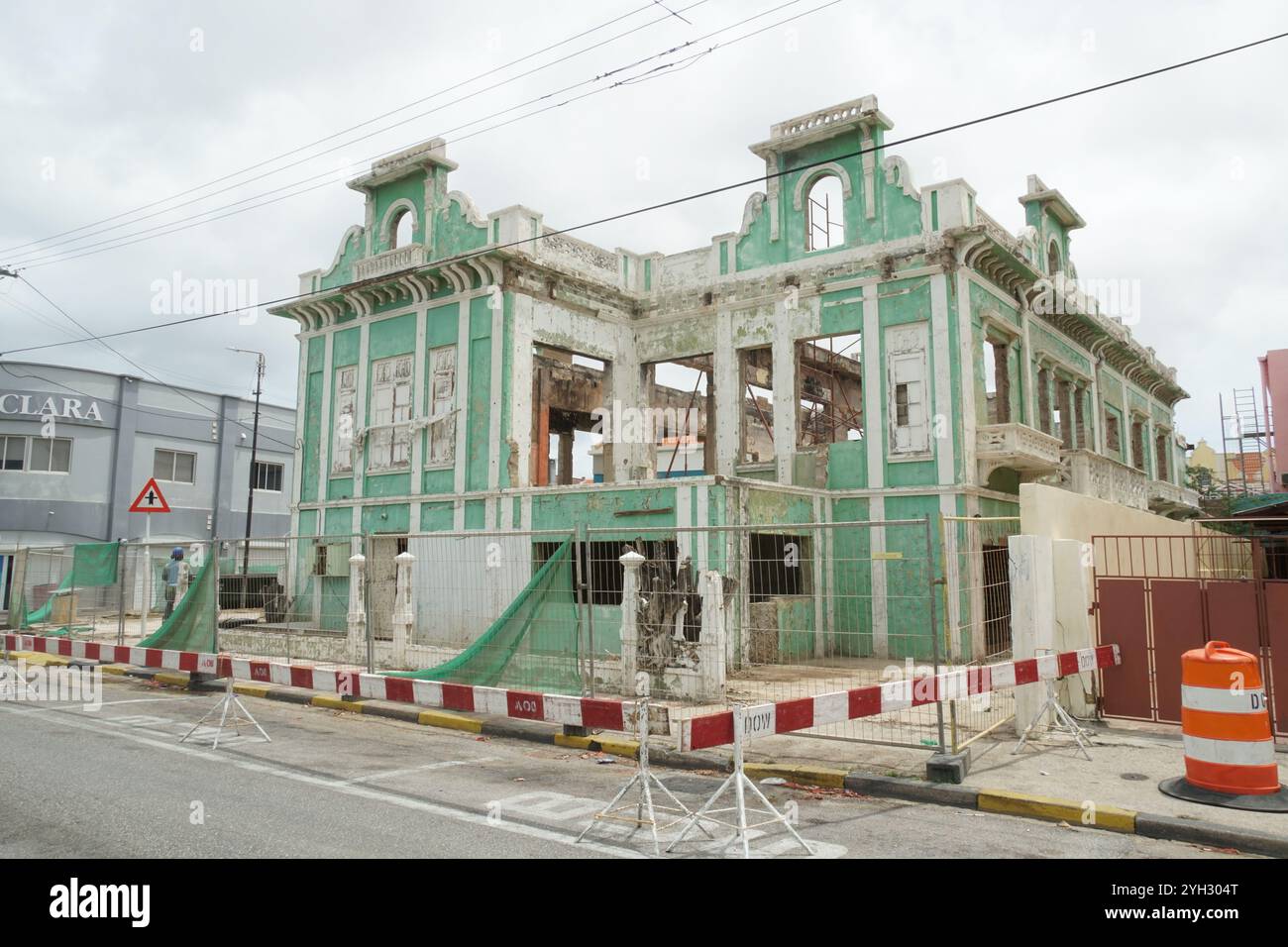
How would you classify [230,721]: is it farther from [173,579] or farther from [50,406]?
[50,406]

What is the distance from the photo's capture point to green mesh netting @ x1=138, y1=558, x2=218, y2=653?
13.6m

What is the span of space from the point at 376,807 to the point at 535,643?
4134 mm

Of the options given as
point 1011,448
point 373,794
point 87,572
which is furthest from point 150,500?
point 1011,448

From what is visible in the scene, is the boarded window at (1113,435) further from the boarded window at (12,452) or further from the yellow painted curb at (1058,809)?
the boarded window at (12,452)

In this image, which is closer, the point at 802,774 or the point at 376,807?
the point at 376,807

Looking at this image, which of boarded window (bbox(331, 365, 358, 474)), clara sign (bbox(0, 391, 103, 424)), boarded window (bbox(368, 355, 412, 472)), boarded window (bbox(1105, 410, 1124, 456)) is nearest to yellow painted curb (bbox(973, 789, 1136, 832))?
boarded window (bbox(368, 355, 412, 472))

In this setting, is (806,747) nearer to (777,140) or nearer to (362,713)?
(362,713)

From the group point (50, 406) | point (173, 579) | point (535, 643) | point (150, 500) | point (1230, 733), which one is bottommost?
point (1230, 733)

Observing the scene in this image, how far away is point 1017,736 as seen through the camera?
30.0 ft

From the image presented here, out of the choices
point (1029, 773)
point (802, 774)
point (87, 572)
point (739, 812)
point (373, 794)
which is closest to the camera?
point (739, 812)

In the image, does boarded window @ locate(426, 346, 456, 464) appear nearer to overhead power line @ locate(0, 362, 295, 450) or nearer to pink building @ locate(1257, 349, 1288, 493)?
overhead power line @ locate(0, 362, 295, 450)

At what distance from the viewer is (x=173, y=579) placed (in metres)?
17.1
